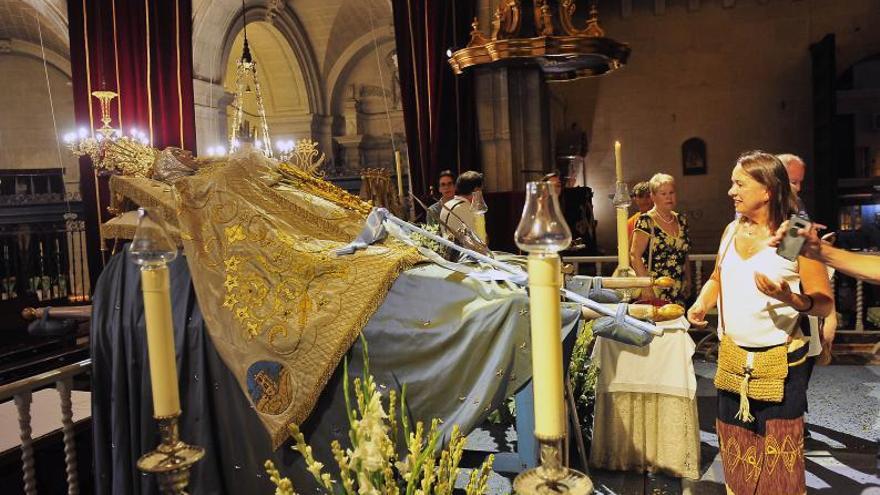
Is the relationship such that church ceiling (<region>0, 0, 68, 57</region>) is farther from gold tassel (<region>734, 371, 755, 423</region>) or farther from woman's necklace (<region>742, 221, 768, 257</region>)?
gold tassel (<region>734, 371, 755, 423</region>)

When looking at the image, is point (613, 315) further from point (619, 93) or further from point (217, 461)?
point (619, 93)

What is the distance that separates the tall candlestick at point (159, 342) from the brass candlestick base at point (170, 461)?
3cm

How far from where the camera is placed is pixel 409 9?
26.9ft

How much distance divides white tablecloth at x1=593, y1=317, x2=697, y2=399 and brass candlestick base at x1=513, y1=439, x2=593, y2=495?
234 centimetres

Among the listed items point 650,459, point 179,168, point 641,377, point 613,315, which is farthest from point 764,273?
point 179,168

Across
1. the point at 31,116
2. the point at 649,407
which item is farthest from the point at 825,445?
the point at 31,116

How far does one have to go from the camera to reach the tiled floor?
3.41 m

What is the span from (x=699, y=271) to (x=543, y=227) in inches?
232

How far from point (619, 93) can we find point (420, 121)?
15.8ft

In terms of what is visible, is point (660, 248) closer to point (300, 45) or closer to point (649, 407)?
point (649, 407)

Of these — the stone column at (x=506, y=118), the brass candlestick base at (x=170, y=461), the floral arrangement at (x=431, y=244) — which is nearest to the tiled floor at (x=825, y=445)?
the floral arrangement at (x=431, y=244)

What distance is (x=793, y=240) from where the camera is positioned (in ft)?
5.39

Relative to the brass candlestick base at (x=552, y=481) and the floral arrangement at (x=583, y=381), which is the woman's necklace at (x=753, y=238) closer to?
the brass candlestick base at (x=552, y=481)

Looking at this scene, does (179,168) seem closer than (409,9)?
Yes
